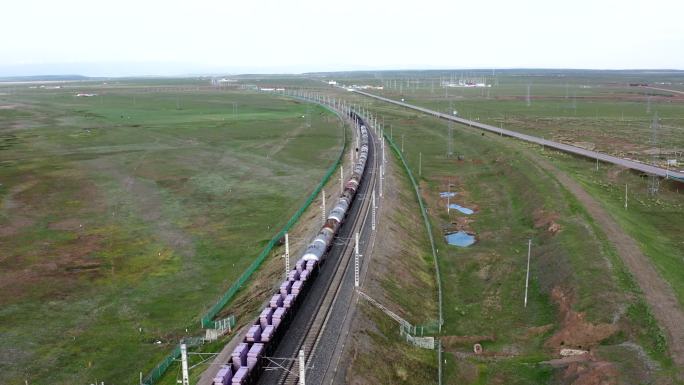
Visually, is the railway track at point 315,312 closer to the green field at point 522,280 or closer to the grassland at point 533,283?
the green field at point 522,280

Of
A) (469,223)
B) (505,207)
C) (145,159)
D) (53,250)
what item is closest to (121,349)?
(53,250)

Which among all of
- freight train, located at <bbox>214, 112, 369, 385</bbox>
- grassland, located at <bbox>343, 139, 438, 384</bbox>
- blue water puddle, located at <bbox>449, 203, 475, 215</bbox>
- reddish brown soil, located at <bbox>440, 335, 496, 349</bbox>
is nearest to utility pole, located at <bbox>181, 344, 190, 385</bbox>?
freight train, located at <bbox>214, 112, 369, 385</bbox>

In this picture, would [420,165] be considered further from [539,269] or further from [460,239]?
[539,269]

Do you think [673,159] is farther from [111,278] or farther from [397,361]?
[111,278]

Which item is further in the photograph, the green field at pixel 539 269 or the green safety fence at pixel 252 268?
the green safety fence at pixel 252 268

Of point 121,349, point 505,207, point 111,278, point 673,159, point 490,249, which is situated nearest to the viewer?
point 121,349

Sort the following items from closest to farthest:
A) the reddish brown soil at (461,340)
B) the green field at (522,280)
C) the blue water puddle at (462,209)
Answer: the green field at (522,280) < the reddish brown soil at (461,340) < the blue water puddle at (462,209)

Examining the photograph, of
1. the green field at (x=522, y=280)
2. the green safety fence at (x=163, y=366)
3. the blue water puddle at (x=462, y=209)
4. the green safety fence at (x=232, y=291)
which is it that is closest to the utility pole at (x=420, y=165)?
the green field at (x=522, y=280)
